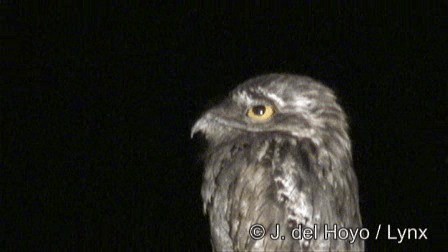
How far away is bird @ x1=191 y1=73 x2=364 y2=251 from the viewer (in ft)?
8.02

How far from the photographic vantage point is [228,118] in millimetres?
2648

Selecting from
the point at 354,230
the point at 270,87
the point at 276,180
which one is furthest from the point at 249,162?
the point at 354,230

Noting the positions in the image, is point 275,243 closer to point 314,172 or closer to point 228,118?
point 314,172

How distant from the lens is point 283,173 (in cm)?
245

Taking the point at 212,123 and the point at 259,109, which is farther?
the point at 212,123

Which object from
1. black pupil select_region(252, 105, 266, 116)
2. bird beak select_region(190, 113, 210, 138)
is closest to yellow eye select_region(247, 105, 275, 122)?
black pupil select_region(252, 105, 266, 116)

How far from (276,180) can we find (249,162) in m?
0.12

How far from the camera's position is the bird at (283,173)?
2443 mm

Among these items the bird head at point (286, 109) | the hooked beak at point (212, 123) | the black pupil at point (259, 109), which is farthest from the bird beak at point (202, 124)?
the black pupil at point (259, 109)

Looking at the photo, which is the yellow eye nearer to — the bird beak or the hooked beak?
the hooked beak
